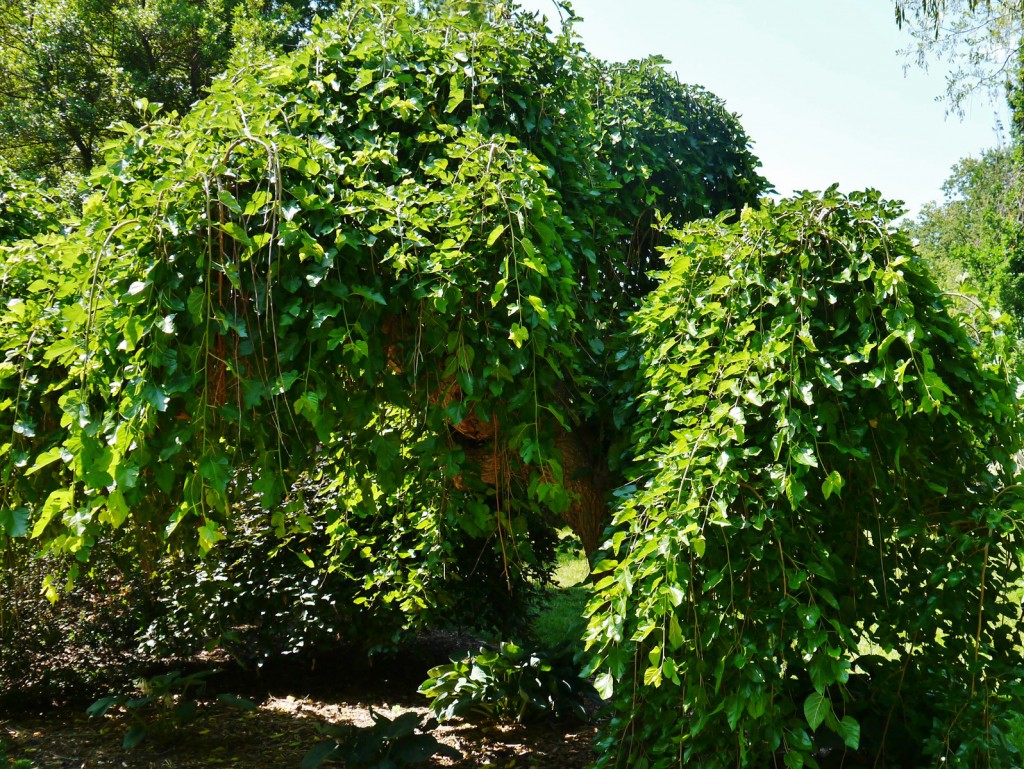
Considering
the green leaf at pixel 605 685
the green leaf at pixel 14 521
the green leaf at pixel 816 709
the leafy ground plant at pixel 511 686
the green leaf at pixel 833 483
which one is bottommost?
the leafy ground plant at pixel 511 686

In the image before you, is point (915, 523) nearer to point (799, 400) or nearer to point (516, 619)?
point (799, 400)

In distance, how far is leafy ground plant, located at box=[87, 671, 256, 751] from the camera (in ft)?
15.2

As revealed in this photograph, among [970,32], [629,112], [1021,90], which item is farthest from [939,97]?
[629,112]

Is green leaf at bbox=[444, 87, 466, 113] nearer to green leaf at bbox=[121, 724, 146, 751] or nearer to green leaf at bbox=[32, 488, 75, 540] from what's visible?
green leaf at bbox=[32, 488, 75, 540]

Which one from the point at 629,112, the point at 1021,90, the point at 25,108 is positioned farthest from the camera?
the point at 1021,90

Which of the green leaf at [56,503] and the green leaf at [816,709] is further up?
the green leaf at [56,503]

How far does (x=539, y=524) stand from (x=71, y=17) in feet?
30.1

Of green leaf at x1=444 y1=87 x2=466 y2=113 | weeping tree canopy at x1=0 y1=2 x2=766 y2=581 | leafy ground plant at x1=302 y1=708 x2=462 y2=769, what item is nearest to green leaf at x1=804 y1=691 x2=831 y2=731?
weeping tree canopy at x1=0 y1=2 x2=766 y2=581

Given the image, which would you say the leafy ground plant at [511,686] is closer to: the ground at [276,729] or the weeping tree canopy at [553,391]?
the ground at [276,729]

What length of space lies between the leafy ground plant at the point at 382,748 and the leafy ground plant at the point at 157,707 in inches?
37.7

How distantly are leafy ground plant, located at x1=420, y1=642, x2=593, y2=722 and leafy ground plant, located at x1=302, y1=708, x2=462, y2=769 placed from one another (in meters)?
0.58

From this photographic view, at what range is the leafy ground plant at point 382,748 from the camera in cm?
396

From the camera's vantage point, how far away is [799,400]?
2396 millimetres

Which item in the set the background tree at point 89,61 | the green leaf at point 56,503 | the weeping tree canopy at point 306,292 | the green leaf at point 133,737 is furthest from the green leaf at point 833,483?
the background tree at point 89,61
